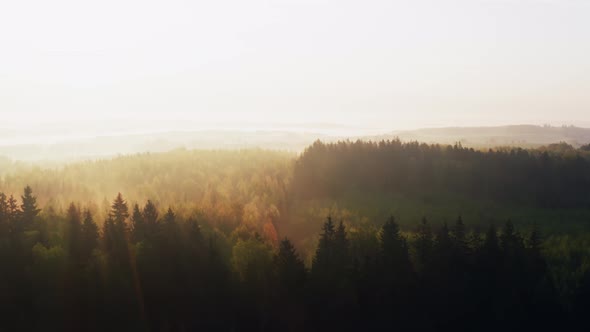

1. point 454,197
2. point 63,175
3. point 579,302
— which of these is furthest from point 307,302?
point 63,175

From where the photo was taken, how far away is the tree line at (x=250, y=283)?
57.6 m

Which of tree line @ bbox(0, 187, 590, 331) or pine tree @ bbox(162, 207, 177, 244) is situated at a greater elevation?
pine tree @ bbox(162, 207, 177, 244)

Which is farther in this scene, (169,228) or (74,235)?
(169,228)

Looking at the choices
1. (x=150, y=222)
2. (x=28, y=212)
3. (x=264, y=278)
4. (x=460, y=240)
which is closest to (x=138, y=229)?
(x=150, y=222)

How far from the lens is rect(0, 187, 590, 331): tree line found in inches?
2266

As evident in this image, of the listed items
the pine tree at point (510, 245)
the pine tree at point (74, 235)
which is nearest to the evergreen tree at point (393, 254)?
the pine tree at point (510, 245)

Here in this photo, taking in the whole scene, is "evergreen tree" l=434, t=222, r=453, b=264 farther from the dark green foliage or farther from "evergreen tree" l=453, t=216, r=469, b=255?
"evergreen tree" l=453, t=216, r=469, b=255

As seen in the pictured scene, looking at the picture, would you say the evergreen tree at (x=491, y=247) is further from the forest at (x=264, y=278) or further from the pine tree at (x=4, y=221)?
the pine tree at (x=4, y=221)

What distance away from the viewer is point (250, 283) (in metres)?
65.6

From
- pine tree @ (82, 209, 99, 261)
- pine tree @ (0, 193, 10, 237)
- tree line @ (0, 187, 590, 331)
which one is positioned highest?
pine tree @ (0, 193, 10, 237)

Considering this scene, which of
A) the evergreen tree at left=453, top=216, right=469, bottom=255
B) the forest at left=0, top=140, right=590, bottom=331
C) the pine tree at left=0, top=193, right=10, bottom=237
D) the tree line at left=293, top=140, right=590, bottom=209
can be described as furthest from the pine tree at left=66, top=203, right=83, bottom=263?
the tree line at left=293, top=140, right=590, bottom=209

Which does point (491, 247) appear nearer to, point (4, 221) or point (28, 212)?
point (28, 212)

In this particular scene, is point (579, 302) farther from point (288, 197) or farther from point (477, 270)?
point (288, 197)

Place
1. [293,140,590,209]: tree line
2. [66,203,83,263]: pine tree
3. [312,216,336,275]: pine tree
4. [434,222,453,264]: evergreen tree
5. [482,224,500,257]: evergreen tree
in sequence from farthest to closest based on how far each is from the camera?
[293,140,590,209]: tree line, [482,224,500,257]: evergreen tree, [434,222,453,264]: evergreen tree, [312,216,336,275]: pine tree, [66,203,83,263]: pine tree
